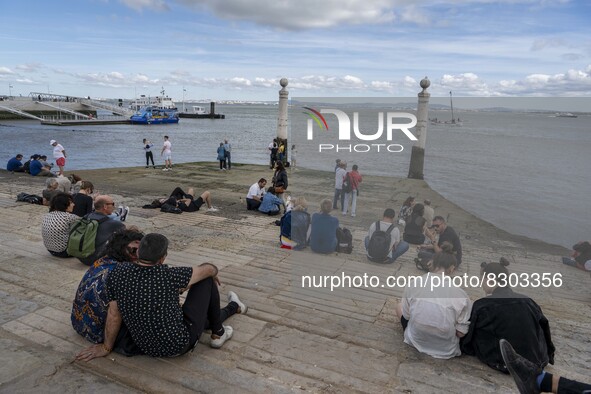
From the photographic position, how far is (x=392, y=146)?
3.64 metres

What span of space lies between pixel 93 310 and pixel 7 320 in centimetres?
101

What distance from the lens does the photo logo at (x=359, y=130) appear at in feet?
11.6

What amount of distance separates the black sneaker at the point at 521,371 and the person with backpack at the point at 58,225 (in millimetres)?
4841

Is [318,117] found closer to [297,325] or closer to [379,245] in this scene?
[297,325]

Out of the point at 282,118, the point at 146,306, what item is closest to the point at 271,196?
the point at 146,306

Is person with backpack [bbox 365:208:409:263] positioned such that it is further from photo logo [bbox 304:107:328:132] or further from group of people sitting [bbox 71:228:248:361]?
group of people sitting [bbox 71:228:248:361]

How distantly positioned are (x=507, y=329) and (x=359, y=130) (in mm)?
1896

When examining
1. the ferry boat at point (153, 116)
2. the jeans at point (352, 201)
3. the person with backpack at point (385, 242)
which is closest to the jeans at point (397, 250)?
the person with backpack at point (385, 242)

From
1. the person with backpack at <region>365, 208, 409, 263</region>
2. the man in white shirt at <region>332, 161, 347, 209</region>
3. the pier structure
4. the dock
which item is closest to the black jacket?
the dock

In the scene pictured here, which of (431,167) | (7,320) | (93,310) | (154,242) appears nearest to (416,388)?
(154,242)

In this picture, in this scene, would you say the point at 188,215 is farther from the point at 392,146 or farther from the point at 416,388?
the point at 416,388

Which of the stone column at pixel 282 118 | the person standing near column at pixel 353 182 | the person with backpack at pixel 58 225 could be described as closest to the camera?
the person standing near column at pixel 353 182

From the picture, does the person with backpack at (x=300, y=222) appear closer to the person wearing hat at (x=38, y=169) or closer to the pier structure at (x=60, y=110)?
the person wearing hat at (x=38, y=169)

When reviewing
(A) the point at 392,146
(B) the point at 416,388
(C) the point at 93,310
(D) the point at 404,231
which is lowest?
(B) the point at 416,388
